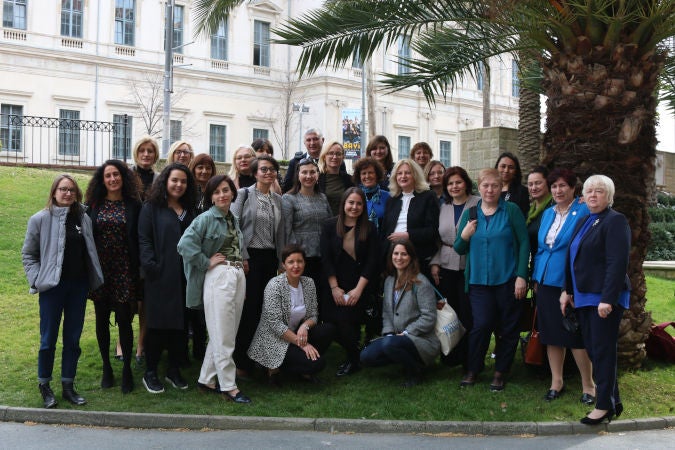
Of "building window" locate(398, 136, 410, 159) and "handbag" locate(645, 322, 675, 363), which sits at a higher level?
"building window" locate(398, 136, 410, 159)

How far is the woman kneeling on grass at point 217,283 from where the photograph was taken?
24.1 ft

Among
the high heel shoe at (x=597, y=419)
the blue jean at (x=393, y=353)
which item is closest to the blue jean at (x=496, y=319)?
the blue jean at (x=393, y=353)

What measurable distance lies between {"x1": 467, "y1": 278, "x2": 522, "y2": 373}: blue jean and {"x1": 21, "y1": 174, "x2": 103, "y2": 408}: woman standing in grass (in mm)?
3737

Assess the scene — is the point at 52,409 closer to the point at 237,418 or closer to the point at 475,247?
the point at 237,418

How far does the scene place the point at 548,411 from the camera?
23.4 feet

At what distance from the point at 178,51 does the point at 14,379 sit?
36027 millimetres

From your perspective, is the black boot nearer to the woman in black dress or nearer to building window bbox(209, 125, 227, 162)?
the woman in black dress

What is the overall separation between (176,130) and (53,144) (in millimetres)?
7207

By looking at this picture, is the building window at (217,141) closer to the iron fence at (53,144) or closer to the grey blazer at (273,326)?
the iron fence at (53,144)

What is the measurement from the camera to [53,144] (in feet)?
119

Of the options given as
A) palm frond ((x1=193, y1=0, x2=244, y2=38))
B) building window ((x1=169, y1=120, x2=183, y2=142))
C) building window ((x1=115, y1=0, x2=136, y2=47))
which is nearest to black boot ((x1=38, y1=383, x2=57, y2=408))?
palm frond ((x1=193, y1=0, x2=244, y2=38))

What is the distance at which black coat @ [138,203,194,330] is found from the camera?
24.4 ft

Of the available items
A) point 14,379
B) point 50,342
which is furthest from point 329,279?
point 14,379

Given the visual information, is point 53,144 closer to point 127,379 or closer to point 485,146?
point 485,146
